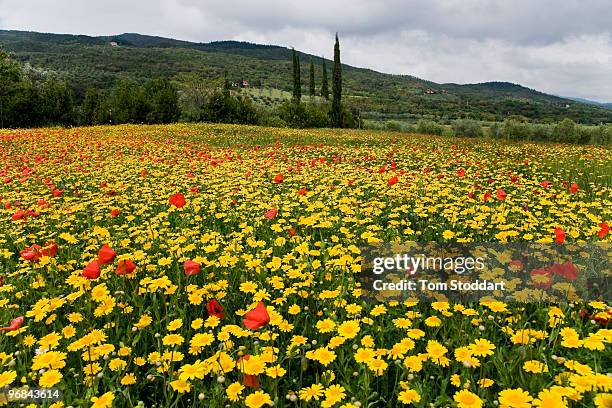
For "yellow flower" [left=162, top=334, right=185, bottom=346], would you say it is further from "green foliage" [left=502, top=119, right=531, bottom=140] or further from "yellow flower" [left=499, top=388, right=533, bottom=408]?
"green foliage" [left=502, top=119, right=531, bottom=140]

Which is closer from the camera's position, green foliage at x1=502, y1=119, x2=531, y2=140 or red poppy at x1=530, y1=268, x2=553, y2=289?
red poppy at x1=530, y1=268, x2=553, y2=289

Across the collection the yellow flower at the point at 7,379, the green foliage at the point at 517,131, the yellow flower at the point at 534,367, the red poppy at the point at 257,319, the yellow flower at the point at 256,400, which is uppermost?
the green foliage at the point at 517,131

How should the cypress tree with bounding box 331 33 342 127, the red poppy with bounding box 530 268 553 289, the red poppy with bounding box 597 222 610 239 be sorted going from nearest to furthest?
1. the red poppy with bounding box 530 268 553 289
2. the red poppy with bounding box 597 222 610 239
3. the cypress tree with bounding box 331 33 342 127

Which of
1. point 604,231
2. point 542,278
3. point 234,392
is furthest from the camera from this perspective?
point 604,231

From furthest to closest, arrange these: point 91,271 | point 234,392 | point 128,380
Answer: point 91,271 < point 128,380 < point 234,392

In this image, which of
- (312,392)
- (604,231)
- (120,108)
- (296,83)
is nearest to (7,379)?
(312,392)

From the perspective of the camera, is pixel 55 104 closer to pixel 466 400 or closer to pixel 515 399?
pixel 466 400

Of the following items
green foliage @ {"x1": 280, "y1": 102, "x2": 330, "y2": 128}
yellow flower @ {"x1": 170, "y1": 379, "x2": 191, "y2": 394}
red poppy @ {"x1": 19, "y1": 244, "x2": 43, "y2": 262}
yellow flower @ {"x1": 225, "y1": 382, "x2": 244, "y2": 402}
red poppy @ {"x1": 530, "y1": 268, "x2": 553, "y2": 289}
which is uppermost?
green foliage @ {"x1": 280, "y1": 102, "x2": 330, "y2": 128}

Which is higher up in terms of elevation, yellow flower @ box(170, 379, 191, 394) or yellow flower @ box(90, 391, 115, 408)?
yellow flower @ box(90, 391, 115, 408)

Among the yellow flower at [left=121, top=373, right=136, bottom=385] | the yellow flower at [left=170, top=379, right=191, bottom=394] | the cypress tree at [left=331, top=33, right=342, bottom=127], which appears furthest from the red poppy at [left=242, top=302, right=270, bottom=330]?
the cypress tree at [left=331, top=33, right=342, bottom=127]

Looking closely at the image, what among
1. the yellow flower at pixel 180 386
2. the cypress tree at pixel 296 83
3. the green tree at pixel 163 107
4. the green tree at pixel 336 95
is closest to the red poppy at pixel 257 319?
the yellow flower at pixel 180 386

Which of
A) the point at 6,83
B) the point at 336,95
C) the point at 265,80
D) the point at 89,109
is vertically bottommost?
the point at 89,109

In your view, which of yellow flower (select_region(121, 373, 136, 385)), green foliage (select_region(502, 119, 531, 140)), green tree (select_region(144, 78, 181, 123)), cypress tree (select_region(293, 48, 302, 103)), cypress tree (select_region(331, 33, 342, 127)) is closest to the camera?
yellow flower (select_region(121, 373, 136, 385))

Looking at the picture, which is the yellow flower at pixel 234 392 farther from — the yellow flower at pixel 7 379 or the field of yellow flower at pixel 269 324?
the yellow flower at pixel 7 379
